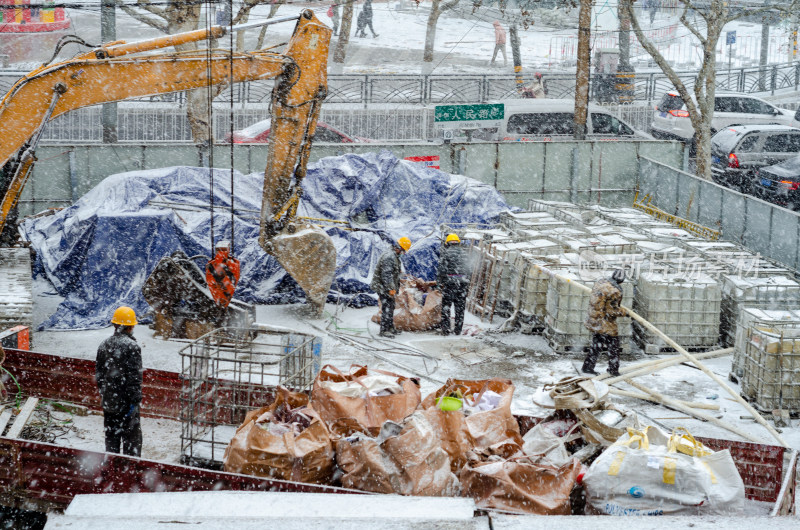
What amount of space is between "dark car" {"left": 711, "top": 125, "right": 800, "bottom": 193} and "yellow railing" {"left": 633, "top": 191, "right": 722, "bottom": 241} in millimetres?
2934

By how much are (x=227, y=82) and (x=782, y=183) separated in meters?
13.3

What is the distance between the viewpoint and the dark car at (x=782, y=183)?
19.9 m

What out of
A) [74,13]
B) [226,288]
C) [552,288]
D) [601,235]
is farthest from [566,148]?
[74,13]

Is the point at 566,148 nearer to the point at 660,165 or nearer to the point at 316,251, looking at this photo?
the point at 660,165

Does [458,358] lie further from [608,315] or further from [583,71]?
[583,71]

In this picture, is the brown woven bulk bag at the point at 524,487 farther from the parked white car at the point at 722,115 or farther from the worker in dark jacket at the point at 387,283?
the parked white car at the point at 722,115

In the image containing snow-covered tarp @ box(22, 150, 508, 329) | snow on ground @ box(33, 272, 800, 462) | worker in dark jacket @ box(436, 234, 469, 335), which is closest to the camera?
snow on ground @ box(33, 272, 800, 462)

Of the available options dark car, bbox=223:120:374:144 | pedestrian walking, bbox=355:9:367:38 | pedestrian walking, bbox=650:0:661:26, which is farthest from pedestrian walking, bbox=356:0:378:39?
dark car, bbox=223:120:374:144

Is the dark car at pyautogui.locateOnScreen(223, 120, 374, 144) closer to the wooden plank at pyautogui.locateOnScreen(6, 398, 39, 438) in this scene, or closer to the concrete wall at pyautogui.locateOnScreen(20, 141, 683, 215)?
the concrete wall at pyautogui.locateOnScreen(20, 141, 683, 215)

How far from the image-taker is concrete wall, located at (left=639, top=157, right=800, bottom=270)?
15.6 metres

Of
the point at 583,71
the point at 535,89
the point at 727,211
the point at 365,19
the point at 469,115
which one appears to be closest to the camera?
the point at 727,211

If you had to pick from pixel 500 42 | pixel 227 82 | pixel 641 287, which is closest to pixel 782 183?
pixel 641 287

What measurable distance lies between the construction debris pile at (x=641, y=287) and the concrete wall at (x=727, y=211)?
3.81 ft

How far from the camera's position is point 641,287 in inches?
525
